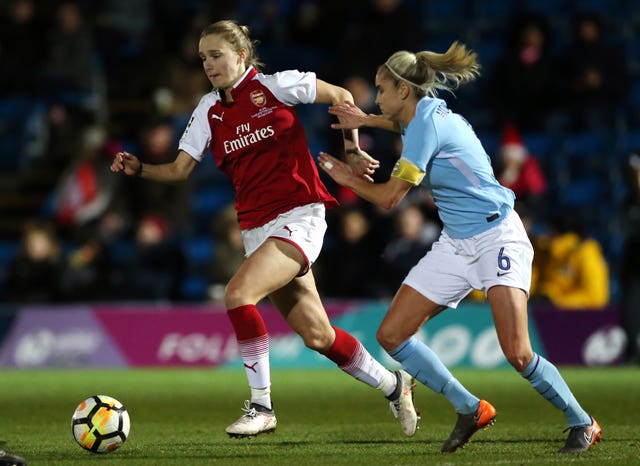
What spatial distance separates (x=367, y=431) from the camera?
7.50m

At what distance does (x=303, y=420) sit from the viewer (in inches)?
325

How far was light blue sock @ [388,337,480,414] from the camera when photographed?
6652 millimetres

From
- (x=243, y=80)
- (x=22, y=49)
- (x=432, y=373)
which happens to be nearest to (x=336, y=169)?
(x=243, y=80)

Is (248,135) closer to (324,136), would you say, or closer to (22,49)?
(324,136)

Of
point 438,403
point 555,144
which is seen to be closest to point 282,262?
point 438,403

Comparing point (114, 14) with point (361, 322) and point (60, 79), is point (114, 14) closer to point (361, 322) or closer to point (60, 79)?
point (60, 79)

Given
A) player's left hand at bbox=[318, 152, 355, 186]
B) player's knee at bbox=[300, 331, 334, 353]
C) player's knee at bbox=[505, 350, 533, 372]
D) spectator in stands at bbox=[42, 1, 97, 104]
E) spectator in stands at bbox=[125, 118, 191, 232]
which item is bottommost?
player's knee at bbox=[505, 350, 533, 372]

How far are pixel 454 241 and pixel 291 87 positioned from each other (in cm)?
137

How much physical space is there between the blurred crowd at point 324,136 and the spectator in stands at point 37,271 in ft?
0.05

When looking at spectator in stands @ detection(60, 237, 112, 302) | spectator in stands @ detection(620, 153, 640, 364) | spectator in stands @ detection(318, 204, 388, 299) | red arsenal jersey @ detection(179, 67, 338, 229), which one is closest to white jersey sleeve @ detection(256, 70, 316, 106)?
red arsenal jersey @ detection(179, 67, 338, 229)

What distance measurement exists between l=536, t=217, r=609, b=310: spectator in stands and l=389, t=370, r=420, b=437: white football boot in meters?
5.86

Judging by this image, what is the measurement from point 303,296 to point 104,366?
255 inches

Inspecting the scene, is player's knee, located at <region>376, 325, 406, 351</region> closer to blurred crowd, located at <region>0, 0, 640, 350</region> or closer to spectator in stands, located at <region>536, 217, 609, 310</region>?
blurred crowd, located at <region>0, 0, 640, 350</region>

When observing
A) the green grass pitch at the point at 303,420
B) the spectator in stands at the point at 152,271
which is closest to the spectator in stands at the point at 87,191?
the spectator in stands at the point at 152,271
